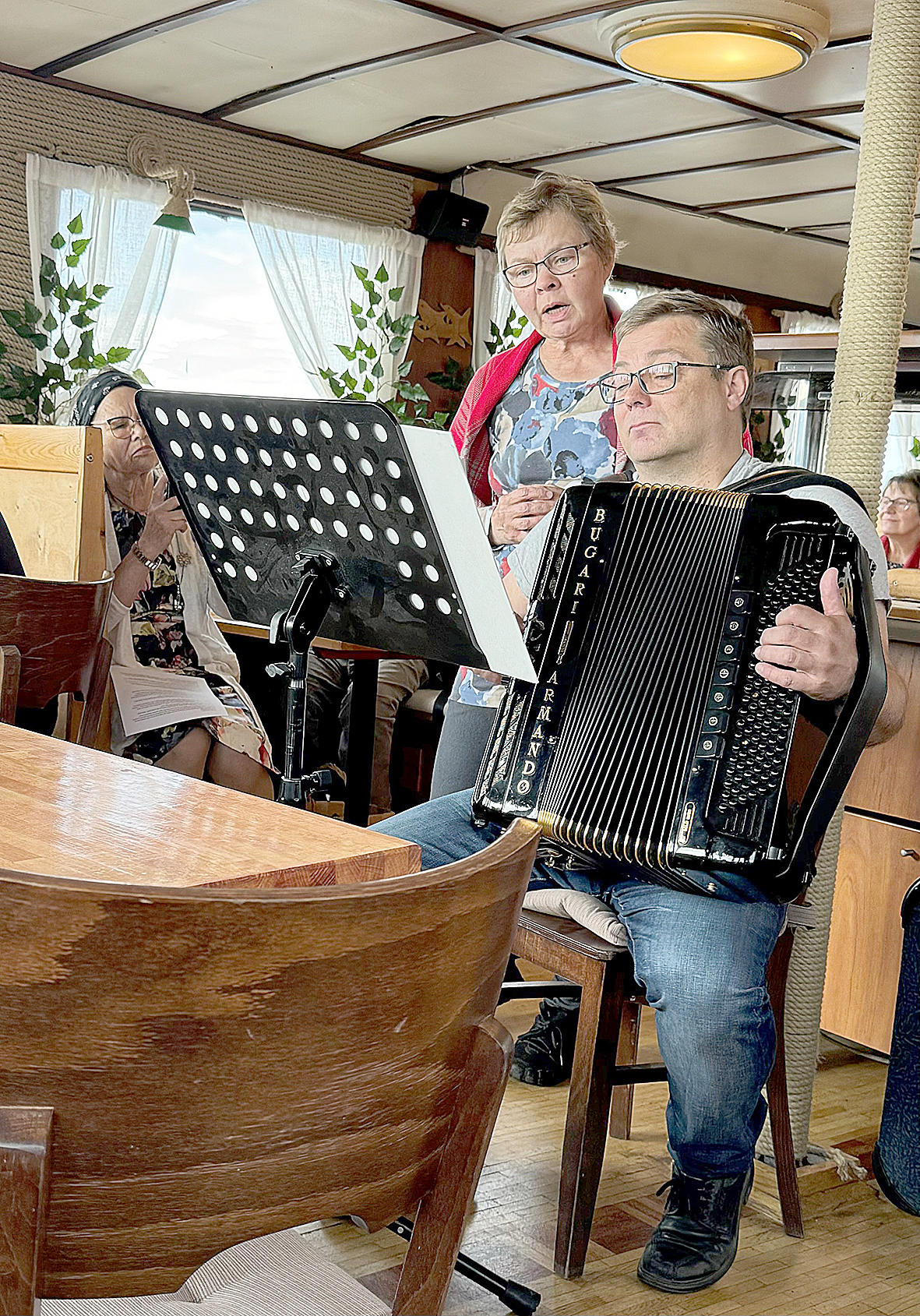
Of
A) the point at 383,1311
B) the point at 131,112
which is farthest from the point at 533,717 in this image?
the point at 131,112

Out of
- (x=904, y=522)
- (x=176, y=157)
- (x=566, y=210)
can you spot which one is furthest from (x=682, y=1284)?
(x=176, y=157)

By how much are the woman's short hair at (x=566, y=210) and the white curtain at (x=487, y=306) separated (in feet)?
12.3

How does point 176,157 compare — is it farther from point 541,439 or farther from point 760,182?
point 541,439

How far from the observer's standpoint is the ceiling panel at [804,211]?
5660 millimetres

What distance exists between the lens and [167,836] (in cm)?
95

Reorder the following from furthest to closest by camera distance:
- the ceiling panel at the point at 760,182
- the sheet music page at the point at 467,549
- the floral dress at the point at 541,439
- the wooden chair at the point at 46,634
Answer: the ceiling panel at the point at 760,182, the floral dress at the point at 541,439, the wooden chair at the point at 46,634, the sheet music page at the point at 467,549

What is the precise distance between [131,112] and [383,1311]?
4724mm

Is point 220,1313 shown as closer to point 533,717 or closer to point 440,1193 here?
point 440,1193

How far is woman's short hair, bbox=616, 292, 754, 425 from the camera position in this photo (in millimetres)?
1917

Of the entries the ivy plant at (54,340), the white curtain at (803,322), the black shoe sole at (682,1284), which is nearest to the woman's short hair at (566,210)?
the black shoe sole at (682,1284)

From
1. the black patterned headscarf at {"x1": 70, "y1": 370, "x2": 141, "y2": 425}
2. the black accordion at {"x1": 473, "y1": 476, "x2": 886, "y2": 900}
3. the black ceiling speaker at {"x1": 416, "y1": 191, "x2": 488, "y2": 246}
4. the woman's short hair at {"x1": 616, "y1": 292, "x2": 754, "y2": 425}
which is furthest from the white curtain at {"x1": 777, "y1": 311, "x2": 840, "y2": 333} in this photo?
the black accordion at {"x1": 473, "y1": 476, "x2": 886, "y2": 900}

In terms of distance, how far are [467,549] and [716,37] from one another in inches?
104

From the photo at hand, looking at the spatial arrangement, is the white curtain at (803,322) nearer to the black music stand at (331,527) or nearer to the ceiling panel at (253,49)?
the ceiling panel at (253,49)

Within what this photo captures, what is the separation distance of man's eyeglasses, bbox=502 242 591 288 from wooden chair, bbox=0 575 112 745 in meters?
0.88
